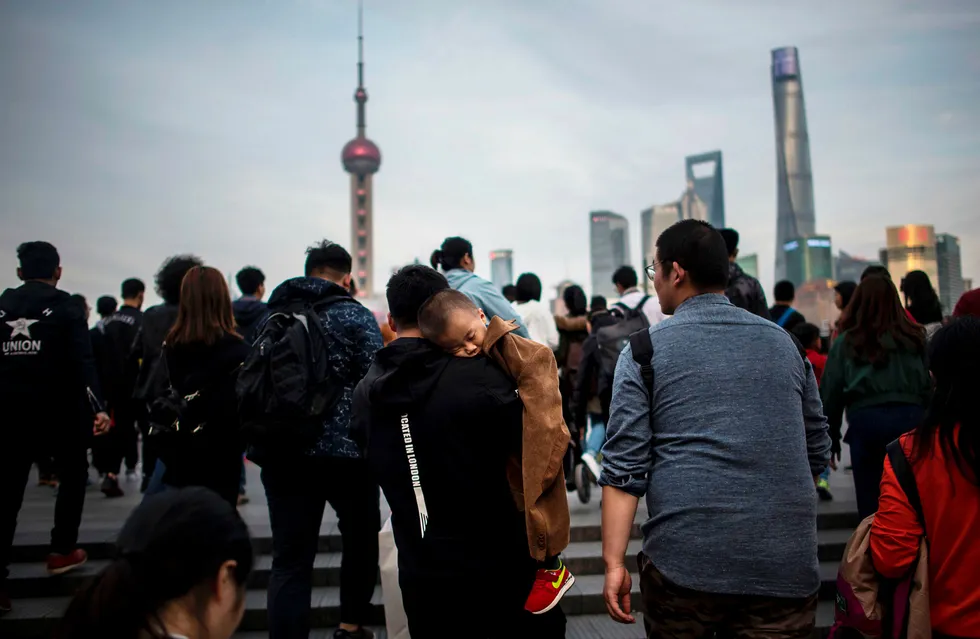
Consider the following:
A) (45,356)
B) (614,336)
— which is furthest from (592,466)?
(45,356)

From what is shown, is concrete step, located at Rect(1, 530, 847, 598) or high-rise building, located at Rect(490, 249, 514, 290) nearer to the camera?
concrete step, located at Rect(1, 530, 847, 598)

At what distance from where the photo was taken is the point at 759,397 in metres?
2.05

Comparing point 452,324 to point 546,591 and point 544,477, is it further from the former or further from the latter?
point 546,591

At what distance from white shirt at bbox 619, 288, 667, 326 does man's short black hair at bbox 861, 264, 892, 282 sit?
4.71 ft

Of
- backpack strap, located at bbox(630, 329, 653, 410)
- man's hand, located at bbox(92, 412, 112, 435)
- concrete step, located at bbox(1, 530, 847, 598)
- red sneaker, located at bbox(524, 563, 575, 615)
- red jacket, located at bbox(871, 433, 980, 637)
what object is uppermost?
backpack strap, located at bbox(630, 329, 653, 410)

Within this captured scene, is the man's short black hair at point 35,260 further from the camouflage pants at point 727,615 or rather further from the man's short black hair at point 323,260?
the camouflage pants at point 727,615

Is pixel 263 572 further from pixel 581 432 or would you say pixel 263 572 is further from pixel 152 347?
pixel 581 432

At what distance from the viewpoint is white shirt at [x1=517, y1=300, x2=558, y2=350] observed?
6.03 m

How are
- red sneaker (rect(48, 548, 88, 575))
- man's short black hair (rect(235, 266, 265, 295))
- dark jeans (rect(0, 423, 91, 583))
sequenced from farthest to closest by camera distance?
man's short black hair (rect(235, 266, 265, 295)) → red sneaker (rect(48, 548, 88, 575)) → dark jeans (rect(0, 423, 91, 583))

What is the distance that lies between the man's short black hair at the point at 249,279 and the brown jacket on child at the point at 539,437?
13.3 ft

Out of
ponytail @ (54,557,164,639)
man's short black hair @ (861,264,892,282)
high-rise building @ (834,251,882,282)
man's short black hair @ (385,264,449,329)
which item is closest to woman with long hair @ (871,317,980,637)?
man's short black hair @ (385,264,449,329)

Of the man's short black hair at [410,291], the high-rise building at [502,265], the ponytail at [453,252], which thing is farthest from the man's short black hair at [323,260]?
the high-rise building at [502,265]

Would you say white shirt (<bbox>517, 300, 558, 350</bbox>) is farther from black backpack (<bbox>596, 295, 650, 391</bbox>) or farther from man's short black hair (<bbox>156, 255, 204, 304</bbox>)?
man's short black hair (<bbox>156, 255, 204, 304</bbox>)

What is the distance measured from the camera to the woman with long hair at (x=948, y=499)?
203 cm
